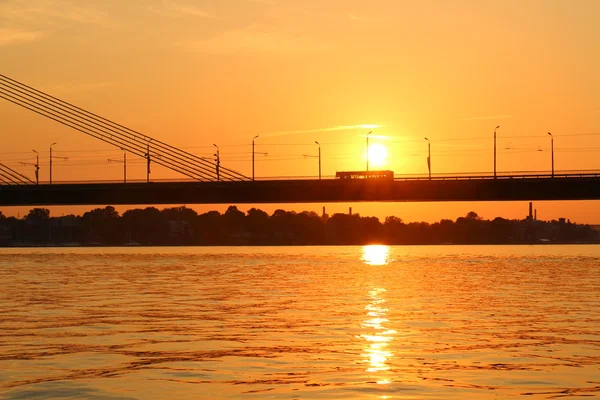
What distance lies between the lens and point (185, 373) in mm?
26812

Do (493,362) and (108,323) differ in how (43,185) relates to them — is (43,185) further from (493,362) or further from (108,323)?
(493,362)

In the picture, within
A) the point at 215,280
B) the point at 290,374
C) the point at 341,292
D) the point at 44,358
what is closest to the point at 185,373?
the point at 290,374

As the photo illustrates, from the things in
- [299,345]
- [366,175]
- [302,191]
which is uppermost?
[366,175]

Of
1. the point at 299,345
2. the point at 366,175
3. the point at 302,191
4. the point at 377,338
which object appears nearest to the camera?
the point at 299,345

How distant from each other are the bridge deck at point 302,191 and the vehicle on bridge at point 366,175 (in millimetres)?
1505

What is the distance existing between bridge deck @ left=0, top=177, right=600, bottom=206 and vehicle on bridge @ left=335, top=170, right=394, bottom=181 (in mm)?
1505

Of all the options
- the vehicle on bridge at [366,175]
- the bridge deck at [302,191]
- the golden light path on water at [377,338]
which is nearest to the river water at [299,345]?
the golden light path on water at [377,338]

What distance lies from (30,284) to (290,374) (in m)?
48.8

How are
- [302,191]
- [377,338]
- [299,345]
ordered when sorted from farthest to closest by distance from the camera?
[302,191], [377,338], [299,345]

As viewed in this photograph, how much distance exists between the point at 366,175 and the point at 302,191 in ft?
30.8

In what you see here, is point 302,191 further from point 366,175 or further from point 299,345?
point 299,345

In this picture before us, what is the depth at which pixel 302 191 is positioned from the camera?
452 feet

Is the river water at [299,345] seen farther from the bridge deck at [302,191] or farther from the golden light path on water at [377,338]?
the bridge deck at [302,191]

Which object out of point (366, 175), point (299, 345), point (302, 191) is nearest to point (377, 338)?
point (299, 345)
